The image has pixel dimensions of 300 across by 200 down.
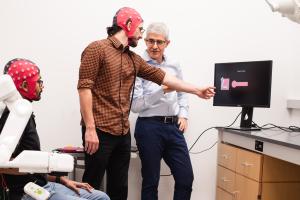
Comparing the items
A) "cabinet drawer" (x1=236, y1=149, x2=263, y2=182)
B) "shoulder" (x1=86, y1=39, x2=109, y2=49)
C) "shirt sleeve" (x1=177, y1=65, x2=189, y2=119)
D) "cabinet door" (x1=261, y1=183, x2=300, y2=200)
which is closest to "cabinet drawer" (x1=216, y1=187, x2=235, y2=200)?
"cabinet drawer" (x1=236, y1=149, x2=263, y2=182)

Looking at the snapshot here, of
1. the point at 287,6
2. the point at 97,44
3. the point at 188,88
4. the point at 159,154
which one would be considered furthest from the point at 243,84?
the point at 287,6

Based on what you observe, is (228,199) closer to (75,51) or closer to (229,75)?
(229,75)

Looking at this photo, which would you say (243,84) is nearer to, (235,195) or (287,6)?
(235,195)

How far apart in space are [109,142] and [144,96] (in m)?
0.62

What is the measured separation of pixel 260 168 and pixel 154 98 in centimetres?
83

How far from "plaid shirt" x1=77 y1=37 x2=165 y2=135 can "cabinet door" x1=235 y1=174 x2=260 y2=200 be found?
94 cm

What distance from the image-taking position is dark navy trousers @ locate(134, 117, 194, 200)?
259 centimetres

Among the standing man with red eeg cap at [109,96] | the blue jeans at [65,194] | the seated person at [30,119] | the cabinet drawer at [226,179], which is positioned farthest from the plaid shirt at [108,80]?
the cabinet drawer at [226,179]

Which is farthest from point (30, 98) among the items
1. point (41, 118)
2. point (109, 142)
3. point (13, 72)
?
point (41, 118)

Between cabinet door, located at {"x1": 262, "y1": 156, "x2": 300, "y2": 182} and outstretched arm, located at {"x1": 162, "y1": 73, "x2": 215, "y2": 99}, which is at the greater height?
outstretched arm, located at {"x1": 162, "y1": 73, "x2": 215, "y2": 99}

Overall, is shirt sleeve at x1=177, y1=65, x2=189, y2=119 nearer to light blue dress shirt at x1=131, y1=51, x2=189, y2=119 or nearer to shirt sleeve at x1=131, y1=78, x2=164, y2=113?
light blue dress shirt at x1=131, y1=51, x2=189, y2=119

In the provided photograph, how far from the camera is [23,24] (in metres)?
2.83

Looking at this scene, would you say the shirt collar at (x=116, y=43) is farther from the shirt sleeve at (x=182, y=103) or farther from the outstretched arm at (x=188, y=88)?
the shirt sleeve at (x=182, y=103)

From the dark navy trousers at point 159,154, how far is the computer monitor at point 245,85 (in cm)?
51
